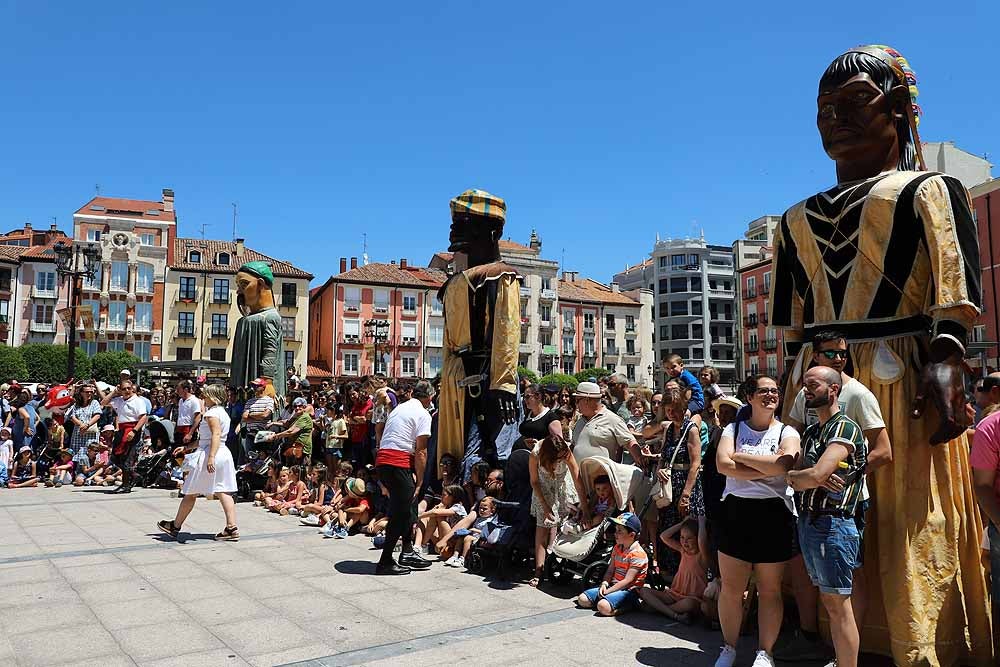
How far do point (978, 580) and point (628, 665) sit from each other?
1876 mm

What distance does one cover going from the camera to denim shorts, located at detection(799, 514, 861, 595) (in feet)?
11.9

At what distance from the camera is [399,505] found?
6.55 meters

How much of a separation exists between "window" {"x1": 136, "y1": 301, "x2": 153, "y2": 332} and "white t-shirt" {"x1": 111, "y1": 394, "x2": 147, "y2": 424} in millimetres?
44130

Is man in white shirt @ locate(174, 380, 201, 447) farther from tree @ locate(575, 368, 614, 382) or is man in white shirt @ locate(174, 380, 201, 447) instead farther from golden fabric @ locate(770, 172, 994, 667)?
tree @ locate(575, 368, 614, 382)

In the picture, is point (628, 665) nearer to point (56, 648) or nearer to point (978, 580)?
point (978, 580)

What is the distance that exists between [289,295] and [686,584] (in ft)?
171

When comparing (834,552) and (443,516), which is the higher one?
(834,552)

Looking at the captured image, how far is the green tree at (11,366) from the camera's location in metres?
44.6

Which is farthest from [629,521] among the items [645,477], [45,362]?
[45,362]

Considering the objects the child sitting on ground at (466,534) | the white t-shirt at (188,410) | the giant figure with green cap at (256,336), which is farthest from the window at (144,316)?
the child sitting on ground at (466,534)

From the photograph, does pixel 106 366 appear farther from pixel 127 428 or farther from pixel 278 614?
pixel 278 614

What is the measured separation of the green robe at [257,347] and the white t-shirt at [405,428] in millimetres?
5844

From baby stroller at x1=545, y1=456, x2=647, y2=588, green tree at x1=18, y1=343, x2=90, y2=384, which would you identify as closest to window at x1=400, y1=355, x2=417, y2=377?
green tree at x1=18, y1=343, x2=90, y2=384

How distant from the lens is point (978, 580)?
4004 millimetres
